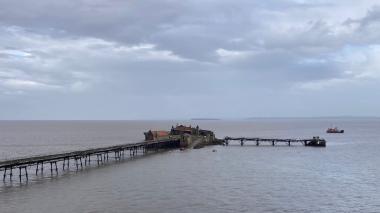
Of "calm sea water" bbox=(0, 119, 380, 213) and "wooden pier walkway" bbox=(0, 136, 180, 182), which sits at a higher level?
"wooden pier walkway" bbox=(0, 136, 180, 182)

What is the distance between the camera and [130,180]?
195ft

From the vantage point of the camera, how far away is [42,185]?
55594 millimetres

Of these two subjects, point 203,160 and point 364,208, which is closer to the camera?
point 364,208

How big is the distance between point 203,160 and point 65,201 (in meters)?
42.1

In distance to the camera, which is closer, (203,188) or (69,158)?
(203,188)

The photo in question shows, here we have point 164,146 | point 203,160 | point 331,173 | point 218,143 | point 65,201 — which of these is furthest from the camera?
point 218,143

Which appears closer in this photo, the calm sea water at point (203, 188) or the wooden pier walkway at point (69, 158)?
the calm sea water at point (203, 188)

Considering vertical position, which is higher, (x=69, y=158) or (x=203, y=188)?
(x=69, y=158)

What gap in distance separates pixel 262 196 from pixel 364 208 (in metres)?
9.54

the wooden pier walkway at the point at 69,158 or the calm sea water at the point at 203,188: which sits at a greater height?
the wooden pier walkway at the point at 69,158

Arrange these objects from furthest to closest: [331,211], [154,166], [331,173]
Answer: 1. [154,166]
2. [331,173]
3. [331,211]

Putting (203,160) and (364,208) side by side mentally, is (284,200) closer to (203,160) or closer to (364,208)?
(364,208)

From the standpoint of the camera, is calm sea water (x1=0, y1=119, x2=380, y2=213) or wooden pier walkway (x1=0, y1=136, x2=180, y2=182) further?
wooden pier walkway (x1=0, y1=136, x2=180, y2=182)

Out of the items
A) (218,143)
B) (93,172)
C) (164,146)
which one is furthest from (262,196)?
(218,143)
